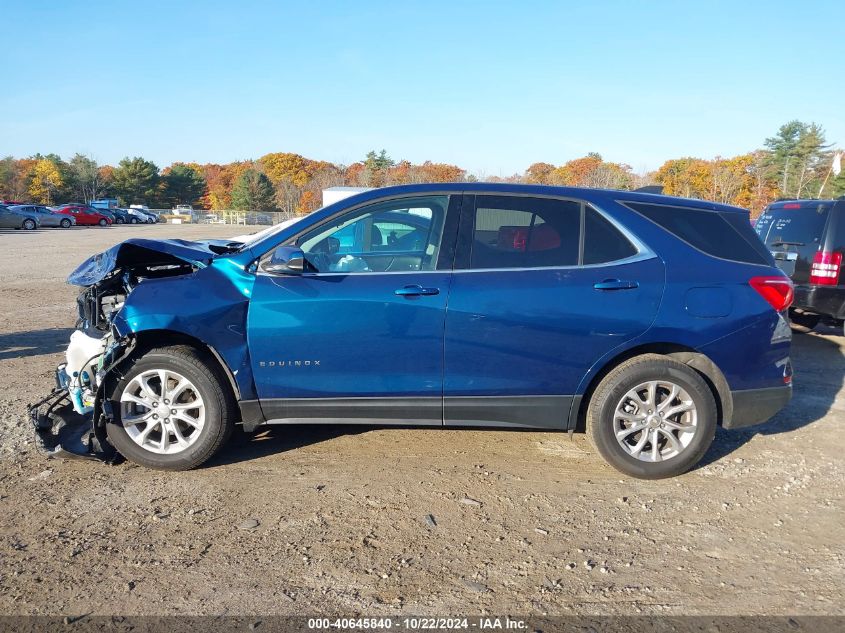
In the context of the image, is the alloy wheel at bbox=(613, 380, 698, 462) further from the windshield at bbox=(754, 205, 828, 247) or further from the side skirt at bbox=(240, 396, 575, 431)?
the windshield at bbox=(754, 205, 828, 247)

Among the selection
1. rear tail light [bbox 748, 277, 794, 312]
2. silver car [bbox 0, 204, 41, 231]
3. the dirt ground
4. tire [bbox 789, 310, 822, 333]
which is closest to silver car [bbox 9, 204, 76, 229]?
silver car [bbox 0, 204, 41, 231]

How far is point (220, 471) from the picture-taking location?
404 centimetres

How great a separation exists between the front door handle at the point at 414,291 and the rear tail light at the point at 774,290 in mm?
2063

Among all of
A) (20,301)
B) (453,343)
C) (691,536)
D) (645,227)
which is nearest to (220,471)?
(453,343)

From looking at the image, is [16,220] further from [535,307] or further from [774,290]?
[774,290]

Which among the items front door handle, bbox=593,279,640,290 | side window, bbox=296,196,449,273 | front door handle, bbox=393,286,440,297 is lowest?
front door handle, bbox=393,286,440,297

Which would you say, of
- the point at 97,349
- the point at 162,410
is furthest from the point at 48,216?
the point at 162,410

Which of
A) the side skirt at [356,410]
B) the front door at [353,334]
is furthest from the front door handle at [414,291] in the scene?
the side skirt at [356,410]

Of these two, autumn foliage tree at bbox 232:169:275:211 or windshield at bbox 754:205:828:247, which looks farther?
autumn foliage tree at bbox 232:169:275:211

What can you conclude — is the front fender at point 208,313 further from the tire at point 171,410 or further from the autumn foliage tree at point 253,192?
the autumn foliage tree at point 253,192

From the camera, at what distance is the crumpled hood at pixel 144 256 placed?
13.8ft

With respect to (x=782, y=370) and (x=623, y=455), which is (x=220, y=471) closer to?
(x=623, y=455)

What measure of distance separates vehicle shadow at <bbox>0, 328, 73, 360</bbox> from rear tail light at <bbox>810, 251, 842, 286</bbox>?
890 centimetres

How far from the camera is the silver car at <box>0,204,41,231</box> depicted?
120ft
